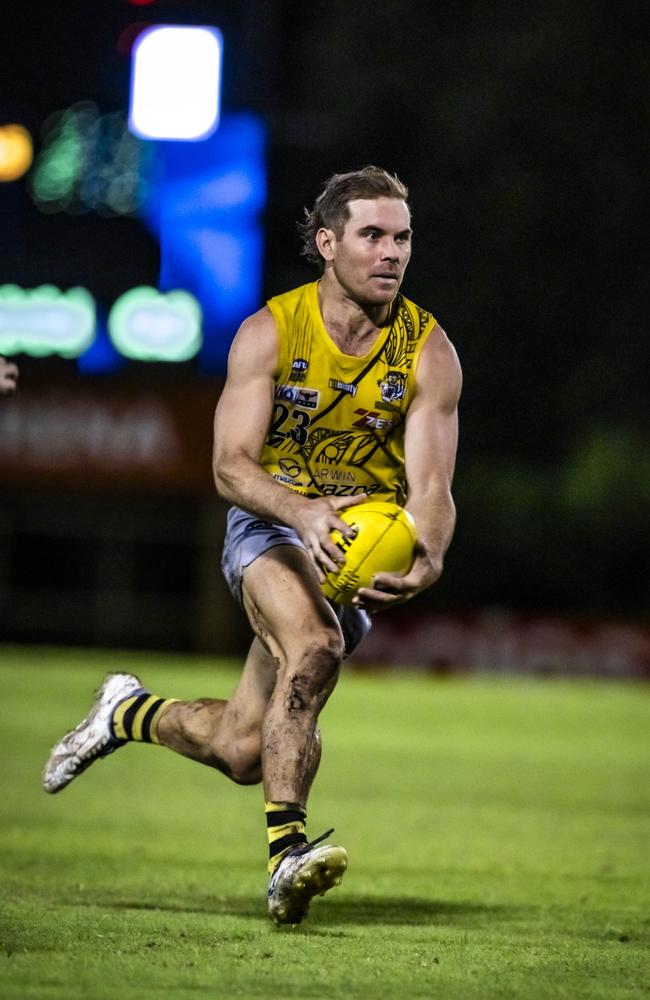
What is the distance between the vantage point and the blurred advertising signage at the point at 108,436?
97.1 feet

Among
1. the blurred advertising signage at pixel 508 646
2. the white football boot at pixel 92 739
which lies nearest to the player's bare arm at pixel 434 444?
the white football boot at pixel 92 739

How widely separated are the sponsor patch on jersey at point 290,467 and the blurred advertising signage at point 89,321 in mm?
19330

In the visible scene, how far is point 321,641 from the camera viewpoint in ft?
20.5

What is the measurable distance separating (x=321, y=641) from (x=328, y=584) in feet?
0.70

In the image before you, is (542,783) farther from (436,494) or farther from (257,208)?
(257,208)

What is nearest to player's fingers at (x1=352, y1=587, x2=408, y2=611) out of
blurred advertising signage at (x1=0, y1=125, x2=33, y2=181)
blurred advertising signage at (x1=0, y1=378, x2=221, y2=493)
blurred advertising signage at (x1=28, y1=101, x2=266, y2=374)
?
blurred advertising signage at (x1=28, y1=101, x2=266, y2=374)

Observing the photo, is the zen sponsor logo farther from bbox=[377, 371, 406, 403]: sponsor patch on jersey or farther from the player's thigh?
the player's thigh

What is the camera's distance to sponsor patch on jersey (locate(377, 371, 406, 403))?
6746mm

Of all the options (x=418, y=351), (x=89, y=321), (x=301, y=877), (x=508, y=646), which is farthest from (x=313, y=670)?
(x=508, y=646)

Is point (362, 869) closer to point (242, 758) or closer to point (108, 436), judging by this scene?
point (242, 758)

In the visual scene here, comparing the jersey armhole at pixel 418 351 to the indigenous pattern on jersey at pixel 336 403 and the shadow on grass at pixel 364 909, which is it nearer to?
the indigenous pattern on jersey at pixel 336 403

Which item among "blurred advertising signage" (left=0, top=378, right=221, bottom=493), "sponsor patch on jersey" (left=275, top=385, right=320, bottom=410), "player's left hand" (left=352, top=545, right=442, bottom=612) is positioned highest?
"sponsor patch on jersey" (left=275, top=385, right=320, bottom=410)

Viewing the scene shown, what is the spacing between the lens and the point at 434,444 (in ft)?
22.0

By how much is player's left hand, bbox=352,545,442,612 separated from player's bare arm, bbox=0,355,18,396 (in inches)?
56.4
